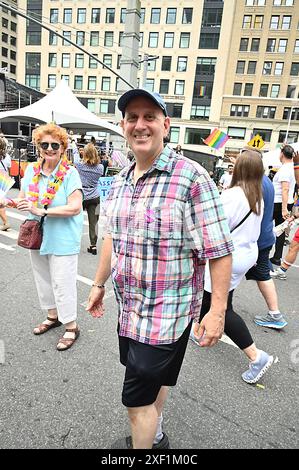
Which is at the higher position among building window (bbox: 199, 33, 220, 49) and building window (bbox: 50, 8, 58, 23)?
building window (bbox: 50, 8, 58, 23)

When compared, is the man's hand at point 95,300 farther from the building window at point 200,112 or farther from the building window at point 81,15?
the building window at point 81,15

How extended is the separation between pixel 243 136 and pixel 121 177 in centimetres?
4717

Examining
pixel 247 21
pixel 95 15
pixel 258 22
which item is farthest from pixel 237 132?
pixel 95 15

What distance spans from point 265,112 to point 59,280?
158ft

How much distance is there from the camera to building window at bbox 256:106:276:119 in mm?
44406

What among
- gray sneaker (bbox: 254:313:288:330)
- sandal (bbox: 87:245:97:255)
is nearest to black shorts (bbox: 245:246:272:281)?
gray sneaker (bbox: 254:313:288:330)

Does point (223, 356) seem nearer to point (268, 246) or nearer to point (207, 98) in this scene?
point (268, 246)

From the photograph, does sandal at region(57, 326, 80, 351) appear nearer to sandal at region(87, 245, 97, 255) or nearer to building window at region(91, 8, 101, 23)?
sandal at region(87, 245, 97, 255)

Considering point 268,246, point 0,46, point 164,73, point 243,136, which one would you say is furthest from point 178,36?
point 268,246

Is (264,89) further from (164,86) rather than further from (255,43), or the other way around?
(164,86)

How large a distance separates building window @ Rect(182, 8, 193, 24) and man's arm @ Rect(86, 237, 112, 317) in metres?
52.1

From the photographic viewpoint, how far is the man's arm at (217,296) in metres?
1.51

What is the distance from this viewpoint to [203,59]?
45094 millimetres

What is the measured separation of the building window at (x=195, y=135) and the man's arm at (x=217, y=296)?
155ft
